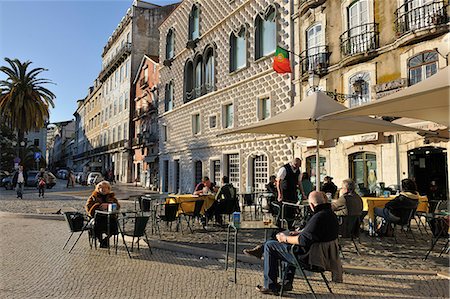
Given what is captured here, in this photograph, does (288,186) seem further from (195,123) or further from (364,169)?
(195,123)

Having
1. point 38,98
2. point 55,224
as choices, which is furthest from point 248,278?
point 38,98

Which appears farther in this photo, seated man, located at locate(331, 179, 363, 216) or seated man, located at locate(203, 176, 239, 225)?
seated man, located at locate(203, 176, 239, 225)

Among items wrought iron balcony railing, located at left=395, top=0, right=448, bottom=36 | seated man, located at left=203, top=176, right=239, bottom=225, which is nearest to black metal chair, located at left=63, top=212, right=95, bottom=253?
seated man, located at left=203, top=176, right=239, bottom=225

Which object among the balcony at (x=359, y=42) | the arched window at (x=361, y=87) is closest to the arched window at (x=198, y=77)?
the balcony at (x=359, y=42)

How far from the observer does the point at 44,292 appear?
5051 mm

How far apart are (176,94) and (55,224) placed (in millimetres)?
17601

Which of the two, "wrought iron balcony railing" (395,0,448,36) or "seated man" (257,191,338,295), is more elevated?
"wrought iron balcony railing" (395,0,448,36)

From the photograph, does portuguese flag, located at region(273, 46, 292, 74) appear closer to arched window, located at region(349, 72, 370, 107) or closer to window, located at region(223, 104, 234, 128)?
arched window, located at region(349, 72, 370, 107)

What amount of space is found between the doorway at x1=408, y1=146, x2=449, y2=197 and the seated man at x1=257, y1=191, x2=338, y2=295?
28.4 feet

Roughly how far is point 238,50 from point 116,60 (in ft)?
A: 106

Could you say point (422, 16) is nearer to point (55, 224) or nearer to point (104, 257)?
point (104, 257)

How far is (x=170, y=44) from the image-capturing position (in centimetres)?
2967

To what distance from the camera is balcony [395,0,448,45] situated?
1106 cm

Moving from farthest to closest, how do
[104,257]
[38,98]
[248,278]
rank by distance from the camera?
[38,98] < [104,257] < [248,278]
